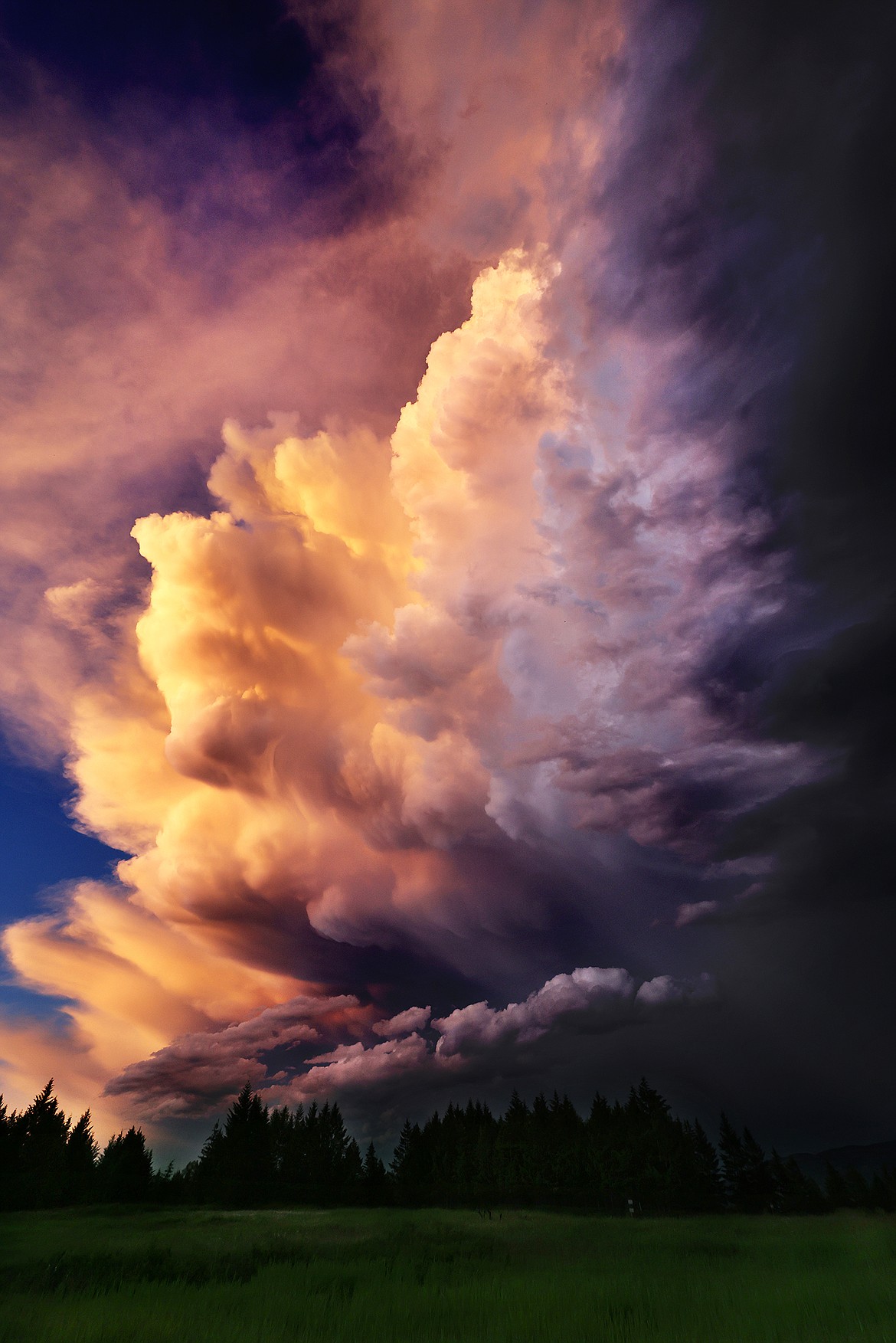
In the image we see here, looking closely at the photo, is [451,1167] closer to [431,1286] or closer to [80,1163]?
[80,1163]

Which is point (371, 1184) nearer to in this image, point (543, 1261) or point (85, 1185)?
point (85, 1185)

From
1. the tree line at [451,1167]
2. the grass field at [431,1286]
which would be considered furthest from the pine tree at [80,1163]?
the grass field at [431,1286]

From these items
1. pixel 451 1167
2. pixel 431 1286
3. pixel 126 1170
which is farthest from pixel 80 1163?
pixel 431 1286

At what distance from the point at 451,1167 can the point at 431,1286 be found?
4853 inches

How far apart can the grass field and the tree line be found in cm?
5967

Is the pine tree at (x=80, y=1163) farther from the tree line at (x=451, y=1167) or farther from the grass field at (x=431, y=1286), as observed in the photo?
the grass field at (x=431, y=1286)

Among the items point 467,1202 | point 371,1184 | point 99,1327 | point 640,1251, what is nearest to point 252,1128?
point 371,1184

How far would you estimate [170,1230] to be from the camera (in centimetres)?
3472

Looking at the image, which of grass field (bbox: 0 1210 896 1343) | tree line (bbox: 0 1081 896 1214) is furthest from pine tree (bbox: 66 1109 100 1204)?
grass field (bbox: 0 1210 896 1343)

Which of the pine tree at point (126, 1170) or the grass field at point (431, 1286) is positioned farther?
the pine tree at point (126, 1170)

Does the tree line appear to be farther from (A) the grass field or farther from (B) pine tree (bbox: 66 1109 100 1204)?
(A) the grass field

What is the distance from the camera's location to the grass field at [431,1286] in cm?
1347

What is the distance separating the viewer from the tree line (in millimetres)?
90250

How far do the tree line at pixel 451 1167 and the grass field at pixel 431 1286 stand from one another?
196 feet
